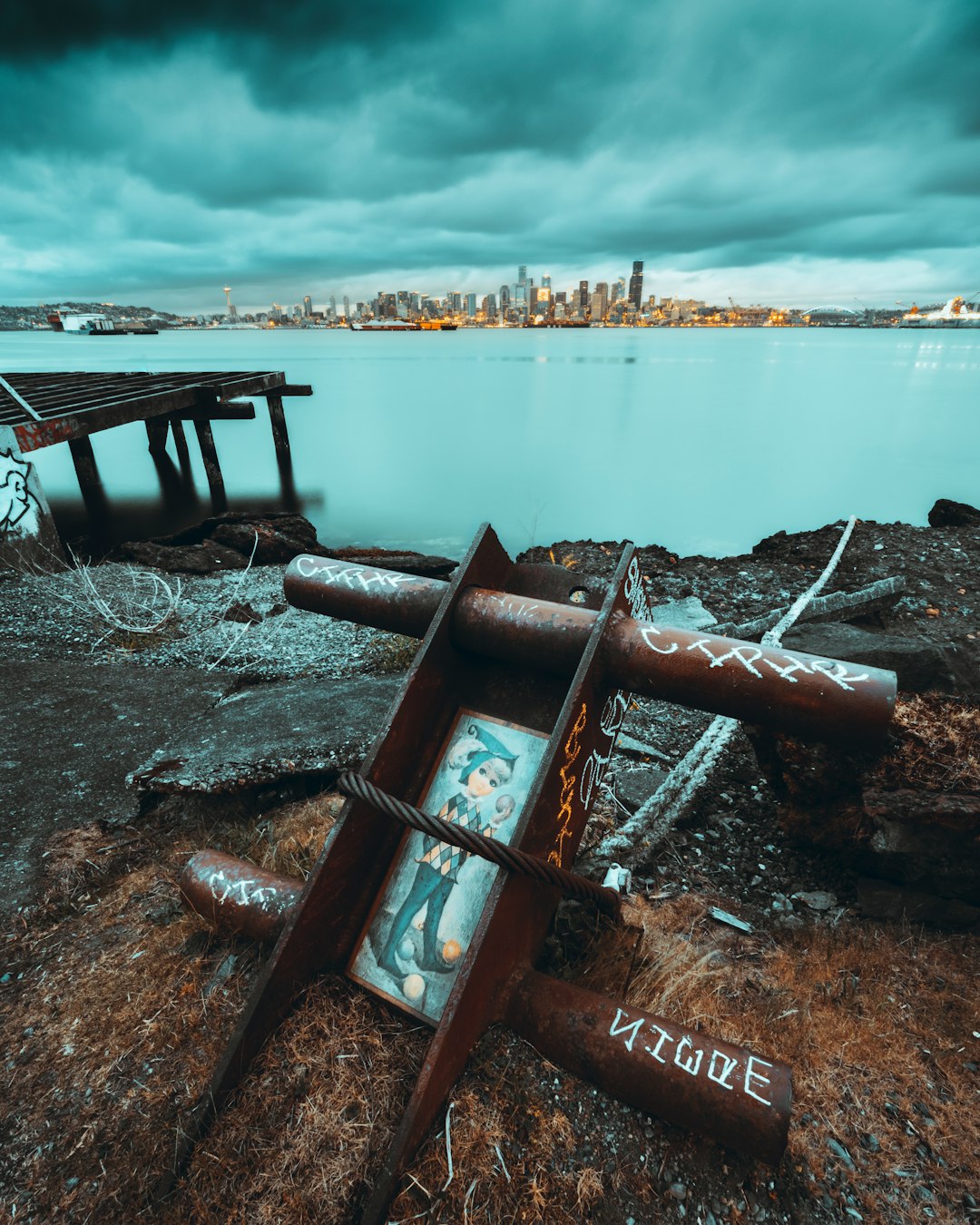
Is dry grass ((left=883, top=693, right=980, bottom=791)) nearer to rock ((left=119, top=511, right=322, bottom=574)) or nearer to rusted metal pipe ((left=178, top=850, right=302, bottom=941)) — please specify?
rusted metal pipe ((left=178, top=850, right=302, bottom=941))

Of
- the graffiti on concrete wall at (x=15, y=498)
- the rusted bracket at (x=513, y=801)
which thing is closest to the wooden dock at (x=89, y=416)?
the graffiti on concrete wall at (x=15, y=498)

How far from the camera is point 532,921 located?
2027 mm

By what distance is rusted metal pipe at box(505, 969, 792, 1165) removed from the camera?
1.58 meters

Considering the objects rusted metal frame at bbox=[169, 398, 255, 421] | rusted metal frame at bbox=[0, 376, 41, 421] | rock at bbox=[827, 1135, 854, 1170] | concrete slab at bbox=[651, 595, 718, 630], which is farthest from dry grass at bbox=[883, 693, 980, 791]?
rusted metal frame at bbox=[169, 398, 255, 421]

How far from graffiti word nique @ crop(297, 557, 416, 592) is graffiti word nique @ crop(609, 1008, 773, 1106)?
161 centimetres

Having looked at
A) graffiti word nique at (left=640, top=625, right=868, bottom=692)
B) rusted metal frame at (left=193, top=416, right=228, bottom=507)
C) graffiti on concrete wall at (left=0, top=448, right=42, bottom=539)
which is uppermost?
graffiti word nique at (left=640, top=625, right=868, bottom=692)

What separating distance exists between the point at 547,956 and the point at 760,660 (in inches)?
52.4

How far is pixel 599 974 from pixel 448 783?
86 cm

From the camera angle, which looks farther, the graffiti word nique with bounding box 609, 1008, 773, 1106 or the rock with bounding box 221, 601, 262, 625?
the rock with bounding box 221, 601, 262, 625

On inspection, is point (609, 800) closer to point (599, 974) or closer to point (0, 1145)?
point (599, 974)

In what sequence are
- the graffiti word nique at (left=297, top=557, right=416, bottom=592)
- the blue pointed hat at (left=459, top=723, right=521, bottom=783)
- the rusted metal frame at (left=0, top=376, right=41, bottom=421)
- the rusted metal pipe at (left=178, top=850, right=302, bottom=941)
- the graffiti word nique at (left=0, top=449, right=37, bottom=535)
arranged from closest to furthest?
1. the rusted metal pipe at (left=178, top=850, right=302, bottom=941)
2. the blue pointed hat at (left=459, top=723, right=521, bottom=783)
3. the graffiti word nique at (left=297, top=557, right=416, bottom=592)
4. the graffiti word nique at (left=0, top=449, right=37, bottom=535)
5. the rusted metal frame at (left=0, top=376, right=41, bottom=421)

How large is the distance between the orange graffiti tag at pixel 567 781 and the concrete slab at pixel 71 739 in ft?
7.49

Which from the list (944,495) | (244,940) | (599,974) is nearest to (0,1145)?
(244,940)

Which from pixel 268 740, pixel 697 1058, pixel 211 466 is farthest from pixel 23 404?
pixel 697 1058
